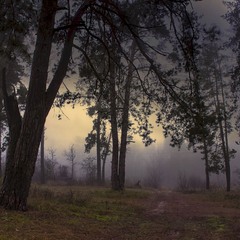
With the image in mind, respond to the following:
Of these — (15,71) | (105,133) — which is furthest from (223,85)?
(15,71)

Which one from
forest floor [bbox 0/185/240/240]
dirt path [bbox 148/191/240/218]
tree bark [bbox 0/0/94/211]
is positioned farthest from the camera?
dirt path [bbox 148/191/240/218]

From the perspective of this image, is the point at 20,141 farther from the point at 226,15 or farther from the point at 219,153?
the point at 219,153

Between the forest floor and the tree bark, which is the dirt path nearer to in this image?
the forest floor

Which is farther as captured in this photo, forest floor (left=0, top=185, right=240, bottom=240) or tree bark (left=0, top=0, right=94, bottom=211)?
tree bark (left=0, top=0, right=94, bottom=211)

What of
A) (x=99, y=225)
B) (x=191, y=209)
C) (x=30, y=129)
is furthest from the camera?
(x=191, y=209)

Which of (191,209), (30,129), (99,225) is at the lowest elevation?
(99,225)

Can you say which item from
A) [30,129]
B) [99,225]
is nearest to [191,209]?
[99,225]

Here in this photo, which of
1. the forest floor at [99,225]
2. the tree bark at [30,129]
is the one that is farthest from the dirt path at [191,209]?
the tree bark at [30,129]

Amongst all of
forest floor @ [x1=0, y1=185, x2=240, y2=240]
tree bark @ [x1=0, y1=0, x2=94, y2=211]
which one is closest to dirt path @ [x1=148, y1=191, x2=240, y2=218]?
forest floor @ [x1=0, y1=185, x2=240, y2=240]

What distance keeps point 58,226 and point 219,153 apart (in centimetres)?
3099

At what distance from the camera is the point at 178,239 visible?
943 cm

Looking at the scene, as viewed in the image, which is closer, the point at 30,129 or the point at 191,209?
the point at 30,129

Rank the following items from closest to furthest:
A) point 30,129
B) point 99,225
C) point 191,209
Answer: point 99,225 < point 30,129 < point 191,209

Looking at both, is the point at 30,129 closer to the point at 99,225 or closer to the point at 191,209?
the point at 99,225
